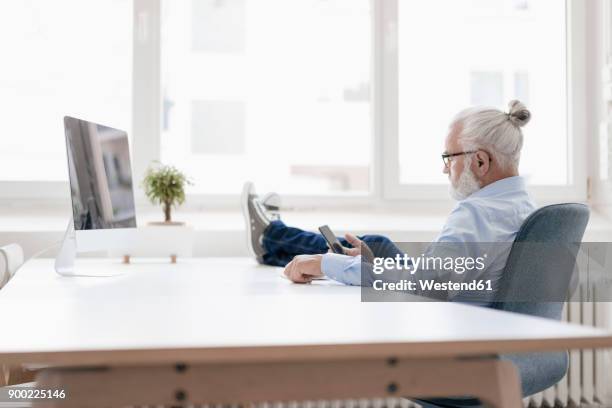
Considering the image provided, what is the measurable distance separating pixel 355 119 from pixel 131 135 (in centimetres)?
108

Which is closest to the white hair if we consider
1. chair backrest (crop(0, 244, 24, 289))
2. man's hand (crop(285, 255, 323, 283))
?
man's hand (crop(285, 255, 323, 283))

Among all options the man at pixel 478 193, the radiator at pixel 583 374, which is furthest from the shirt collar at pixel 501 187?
the radiator at pixel 583 374

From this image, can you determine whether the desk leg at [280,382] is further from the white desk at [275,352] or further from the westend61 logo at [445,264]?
the westend61 logo at [445,264]

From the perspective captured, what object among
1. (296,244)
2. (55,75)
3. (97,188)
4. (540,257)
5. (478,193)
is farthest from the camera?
(55,75)

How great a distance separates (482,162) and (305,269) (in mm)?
566

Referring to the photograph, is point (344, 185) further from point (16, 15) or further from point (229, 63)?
point (16, 15)

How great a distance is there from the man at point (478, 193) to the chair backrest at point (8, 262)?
1034 millimetres

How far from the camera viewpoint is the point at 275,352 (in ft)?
2.64

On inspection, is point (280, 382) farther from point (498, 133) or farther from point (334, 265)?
point (498, 133)

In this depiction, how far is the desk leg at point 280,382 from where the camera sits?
0.83 meters

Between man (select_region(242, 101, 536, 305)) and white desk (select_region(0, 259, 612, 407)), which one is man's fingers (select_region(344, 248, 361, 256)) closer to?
man (select_region(242, 101, 536, 305))

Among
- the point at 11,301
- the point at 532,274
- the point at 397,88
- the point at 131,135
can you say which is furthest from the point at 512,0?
the point at 11,301

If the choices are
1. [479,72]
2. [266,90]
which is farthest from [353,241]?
[479,72]

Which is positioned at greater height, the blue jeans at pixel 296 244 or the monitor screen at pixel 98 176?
the monitor screen at pixel 98 176
